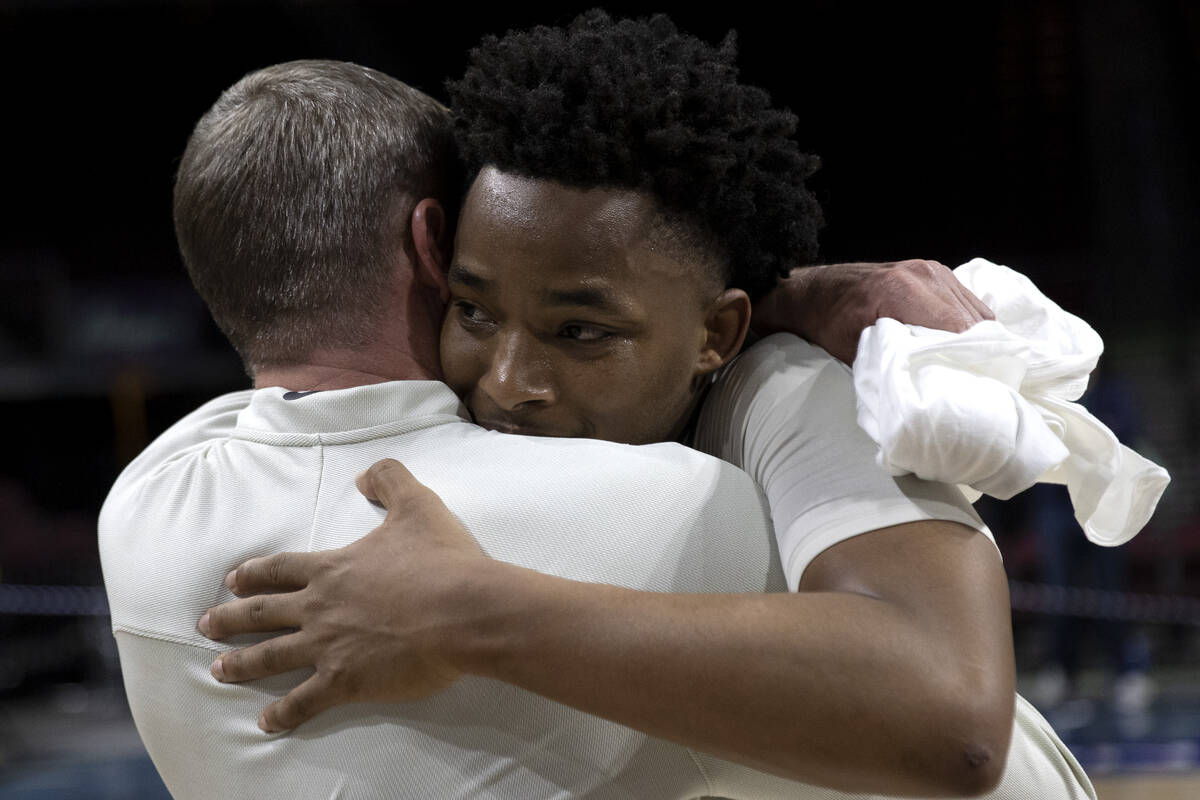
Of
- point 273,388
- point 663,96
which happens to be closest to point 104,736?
point 273,388

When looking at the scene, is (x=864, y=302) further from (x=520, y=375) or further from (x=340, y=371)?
(x=340, y=371)

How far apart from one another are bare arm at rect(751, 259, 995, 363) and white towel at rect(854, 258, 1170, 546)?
5 centimetres

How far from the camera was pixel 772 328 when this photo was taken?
120cm

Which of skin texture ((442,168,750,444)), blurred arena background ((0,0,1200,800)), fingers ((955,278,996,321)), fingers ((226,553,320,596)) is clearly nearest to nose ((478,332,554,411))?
skin texture ((442,168,750,444))

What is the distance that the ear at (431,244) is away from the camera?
46.9 inches

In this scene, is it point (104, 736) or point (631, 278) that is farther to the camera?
point (104, 736)

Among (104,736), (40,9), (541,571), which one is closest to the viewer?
(541,571)

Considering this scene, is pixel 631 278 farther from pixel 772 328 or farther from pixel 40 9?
pixel 40 9

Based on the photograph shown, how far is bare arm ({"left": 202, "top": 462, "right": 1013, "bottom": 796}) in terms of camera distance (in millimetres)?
815

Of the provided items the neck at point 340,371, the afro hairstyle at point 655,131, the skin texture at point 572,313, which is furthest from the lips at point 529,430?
the afro hairstyle at point 655,131

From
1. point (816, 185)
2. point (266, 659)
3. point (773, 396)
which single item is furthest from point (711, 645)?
point (816, 185)

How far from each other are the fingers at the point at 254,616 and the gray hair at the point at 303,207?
0.29 metres

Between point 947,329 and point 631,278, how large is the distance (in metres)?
0.29

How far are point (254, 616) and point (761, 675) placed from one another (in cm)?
44
